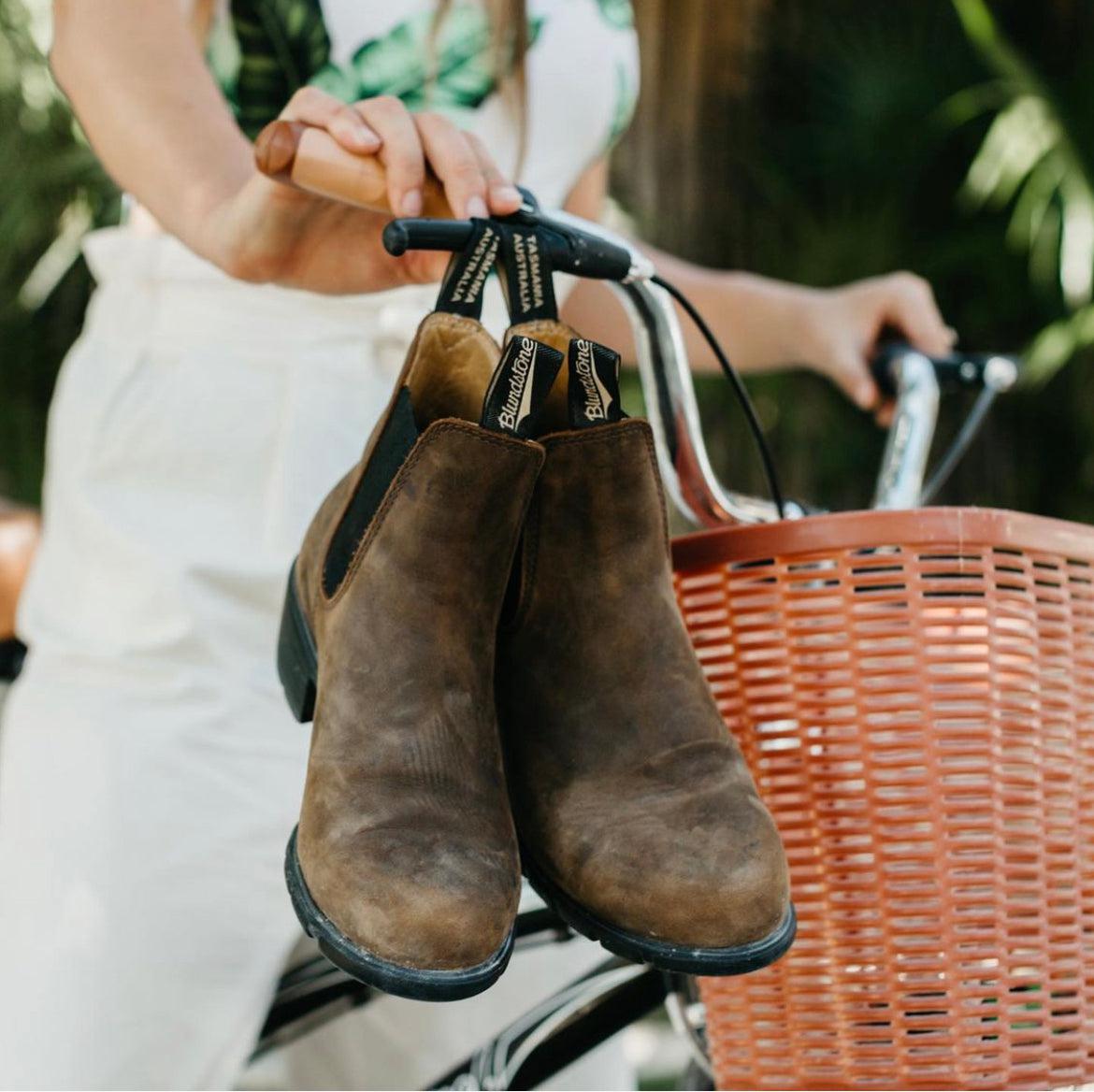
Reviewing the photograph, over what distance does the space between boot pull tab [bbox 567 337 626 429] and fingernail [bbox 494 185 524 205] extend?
8cm

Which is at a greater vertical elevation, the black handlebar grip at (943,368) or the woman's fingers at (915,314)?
the woman's fingers at (915,314)

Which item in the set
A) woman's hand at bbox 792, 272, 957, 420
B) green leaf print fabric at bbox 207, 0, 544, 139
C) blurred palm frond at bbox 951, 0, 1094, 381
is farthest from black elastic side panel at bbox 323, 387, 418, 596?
blurred palm frond at bbox 951, 0, 1094, 381

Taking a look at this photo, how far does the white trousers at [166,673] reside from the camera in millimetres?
879

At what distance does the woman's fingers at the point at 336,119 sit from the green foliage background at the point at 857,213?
2.73 m

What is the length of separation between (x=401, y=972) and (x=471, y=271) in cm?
36

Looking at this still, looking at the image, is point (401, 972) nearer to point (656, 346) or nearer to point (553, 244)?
point (553, 244)

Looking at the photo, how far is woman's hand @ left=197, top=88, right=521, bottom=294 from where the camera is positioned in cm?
68

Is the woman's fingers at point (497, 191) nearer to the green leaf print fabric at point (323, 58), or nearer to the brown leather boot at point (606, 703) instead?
the brown leather boot at point (606, 703)

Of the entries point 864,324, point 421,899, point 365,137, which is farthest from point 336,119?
point 864,324

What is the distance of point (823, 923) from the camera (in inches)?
29.9

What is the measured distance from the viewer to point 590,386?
2.20 ft

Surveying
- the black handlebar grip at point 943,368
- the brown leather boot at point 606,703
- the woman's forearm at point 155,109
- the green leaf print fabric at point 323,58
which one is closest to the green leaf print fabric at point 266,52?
the green leaf print fabric at point 323,58

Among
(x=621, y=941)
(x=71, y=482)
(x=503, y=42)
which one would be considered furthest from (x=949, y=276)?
(x=621, y=941)

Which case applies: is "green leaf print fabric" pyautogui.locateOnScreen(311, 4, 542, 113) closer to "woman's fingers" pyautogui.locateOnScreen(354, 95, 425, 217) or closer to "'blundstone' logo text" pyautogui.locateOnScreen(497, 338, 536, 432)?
"woman's fingers" pyautogui.locateOnScreen(354, 95, 425, 217)
